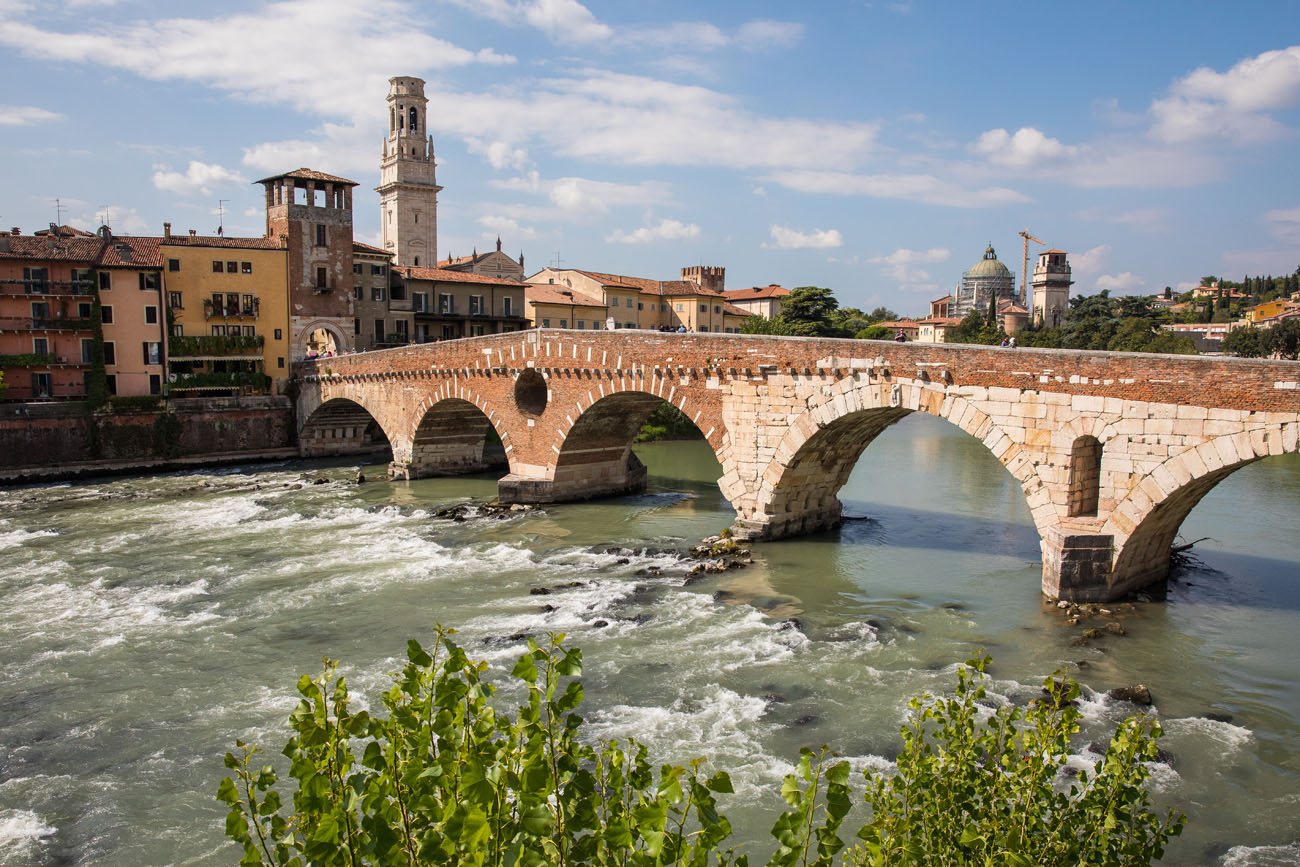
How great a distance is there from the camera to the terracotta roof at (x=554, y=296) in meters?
54.3

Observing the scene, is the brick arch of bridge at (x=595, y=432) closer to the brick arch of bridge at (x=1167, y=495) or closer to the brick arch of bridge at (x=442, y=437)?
the brick arch of bridge at (x=442, y=437)

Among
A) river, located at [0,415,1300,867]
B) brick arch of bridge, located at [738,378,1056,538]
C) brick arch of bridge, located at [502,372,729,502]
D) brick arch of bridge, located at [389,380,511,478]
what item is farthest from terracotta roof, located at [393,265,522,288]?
brick arch of bridge, located at [738,378,1056,538]

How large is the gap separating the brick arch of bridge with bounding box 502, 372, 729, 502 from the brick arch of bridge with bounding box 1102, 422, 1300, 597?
9652 mm

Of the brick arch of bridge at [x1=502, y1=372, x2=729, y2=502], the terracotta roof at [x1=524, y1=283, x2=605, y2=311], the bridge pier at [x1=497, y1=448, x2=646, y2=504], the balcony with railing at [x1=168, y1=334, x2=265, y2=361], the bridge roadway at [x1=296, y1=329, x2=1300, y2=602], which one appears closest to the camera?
the bridge roadway at [x1=296, y1=329, x2=1300, y2=602]

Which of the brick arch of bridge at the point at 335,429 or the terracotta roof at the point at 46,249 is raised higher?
the terracotta roof at the point at 46,249

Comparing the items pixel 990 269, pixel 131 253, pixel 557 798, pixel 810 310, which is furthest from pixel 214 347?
pixel 990 269

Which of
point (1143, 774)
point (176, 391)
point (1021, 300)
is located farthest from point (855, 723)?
point (1021, 300)

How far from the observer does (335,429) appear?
133ft

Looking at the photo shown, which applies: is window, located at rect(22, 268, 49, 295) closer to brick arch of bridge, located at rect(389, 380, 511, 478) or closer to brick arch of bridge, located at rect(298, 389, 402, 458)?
brick arch of bridge, located at rect(298, 389, 402, 458)

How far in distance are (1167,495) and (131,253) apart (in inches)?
1453

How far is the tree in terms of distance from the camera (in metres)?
57.8

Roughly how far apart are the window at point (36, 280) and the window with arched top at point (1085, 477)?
35.1 meters

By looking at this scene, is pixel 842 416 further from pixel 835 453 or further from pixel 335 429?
pixel 335 429

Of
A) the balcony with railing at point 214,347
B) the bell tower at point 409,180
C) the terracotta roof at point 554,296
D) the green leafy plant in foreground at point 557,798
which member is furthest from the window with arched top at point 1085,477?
the bell tower at point 409,180
